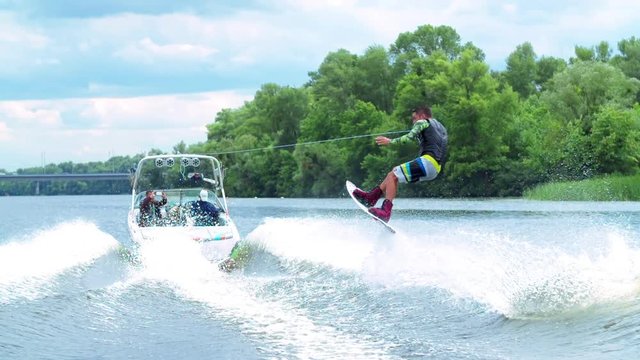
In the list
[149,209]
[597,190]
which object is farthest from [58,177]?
[149,209]

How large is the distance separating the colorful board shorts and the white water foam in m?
1.05

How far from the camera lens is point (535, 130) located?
65.2 m

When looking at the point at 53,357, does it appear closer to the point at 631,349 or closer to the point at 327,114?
the point at 631,349

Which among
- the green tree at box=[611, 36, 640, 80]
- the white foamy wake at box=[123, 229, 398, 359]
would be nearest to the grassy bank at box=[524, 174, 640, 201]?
the white foamy wake at box=[123, 229, 398, 359]

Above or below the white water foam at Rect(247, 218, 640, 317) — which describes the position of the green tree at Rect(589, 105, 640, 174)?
above

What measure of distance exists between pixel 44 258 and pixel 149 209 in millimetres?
2426

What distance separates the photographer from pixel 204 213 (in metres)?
18.1

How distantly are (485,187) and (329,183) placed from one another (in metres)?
14.2

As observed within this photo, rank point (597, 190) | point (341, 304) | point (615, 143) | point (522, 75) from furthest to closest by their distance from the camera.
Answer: point (522, 75) < point (615, 143) < point (597, 190) < point (341, 304)

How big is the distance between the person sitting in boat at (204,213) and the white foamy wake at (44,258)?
2.17 meters

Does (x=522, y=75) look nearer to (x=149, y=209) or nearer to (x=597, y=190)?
(x=597, y=190)

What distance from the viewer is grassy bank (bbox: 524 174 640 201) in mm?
45656

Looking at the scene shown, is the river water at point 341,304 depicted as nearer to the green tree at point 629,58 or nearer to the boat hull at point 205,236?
the boat hull at point 205,236

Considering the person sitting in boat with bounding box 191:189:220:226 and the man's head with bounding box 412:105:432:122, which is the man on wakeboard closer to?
the man's head with bounding box 412:105:432:122
